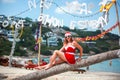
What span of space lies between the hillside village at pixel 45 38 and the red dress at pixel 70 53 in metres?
0.86

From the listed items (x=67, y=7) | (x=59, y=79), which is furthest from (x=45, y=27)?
(x=59, y=79)

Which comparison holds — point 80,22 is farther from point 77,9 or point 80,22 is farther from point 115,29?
point 115,29

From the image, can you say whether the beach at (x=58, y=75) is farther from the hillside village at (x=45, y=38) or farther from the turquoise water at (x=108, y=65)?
the hillside village at (x=45, y=38)

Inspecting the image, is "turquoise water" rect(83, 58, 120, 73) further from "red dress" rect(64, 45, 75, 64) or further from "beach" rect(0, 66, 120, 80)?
"red dress" rect(64, 45, 75, 64)

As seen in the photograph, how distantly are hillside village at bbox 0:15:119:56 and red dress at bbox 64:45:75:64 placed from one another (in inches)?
33.7

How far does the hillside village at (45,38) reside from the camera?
236 inches

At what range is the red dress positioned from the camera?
4986 millimetres

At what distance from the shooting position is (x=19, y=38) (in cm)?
644

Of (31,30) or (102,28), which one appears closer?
(102,28)

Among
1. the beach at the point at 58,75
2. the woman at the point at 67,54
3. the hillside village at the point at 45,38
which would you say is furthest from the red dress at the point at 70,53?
the beach at the point at 58,75

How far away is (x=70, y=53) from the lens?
16.5 ft

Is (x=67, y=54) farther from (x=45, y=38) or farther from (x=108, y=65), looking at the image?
(x=108, y=65)

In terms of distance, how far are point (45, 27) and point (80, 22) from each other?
2.06 ft

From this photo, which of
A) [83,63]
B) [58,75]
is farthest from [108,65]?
[83,63]
